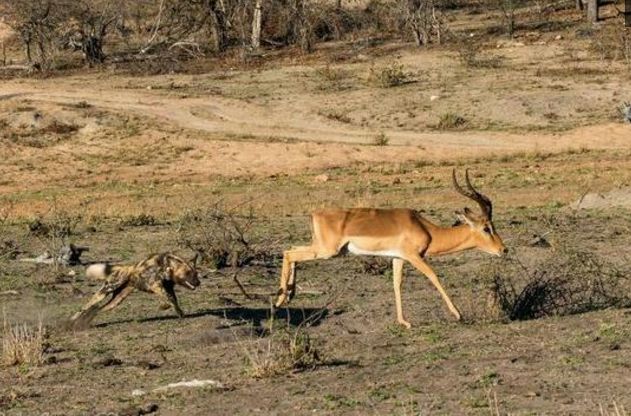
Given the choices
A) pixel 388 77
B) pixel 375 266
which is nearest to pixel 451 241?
pixel 375 266

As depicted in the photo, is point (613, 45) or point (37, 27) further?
point (37, 27)

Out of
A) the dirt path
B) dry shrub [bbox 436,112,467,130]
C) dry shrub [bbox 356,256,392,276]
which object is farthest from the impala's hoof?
dry shrub [bbox 436,112,467,130]

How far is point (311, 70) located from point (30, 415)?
33.7 metres

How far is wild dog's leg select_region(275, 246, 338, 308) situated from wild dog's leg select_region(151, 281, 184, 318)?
0.98 meters

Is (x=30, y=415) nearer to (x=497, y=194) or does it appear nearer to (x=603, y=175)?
(x=497, y=194)

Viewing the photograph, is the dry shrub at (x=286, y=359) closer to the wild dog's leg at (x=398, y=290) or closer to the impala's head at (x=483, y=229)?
the wild dog's leg at (x=398, y=290)

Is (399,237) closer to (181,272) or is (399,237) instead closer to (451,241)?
(451,241)

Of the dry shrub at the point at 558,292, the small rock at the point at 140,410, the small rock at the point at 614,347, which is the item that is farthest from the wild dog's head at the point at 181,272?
the small rock at the point at 614,347

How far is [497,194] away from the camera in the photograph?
81.8ft

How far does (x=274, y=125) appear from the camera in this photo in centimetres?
3559

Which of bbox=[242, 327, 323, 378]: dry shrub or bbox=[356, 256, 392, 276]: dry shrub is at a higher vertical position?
bbox=[242, 327, 323, 378]: dry shrub

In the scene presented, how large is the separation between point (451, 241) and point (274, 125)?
23.8 metres

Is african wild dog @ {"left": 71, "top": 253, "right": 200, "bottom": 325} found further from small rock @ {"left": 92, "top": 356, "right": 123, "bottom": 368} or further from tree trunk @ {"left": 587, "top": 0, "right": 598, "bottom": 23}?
tree trunk @ {"left": 587, "top": 0, "right": 598, "bottom": 23}

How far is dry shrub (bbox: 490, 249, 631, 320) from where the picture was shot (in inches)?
477
